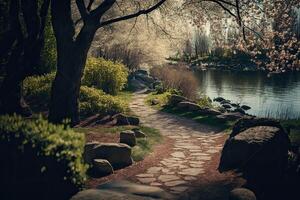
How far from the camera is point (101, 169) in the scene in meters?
8.62

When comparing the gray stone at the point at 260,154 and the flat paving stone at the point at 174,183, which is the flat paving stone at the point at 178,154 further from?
the flat paving stone at the point at 174,183

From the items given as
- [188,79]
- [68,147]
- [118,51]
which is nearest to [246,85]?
[118,51]

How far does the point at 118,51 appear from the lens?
33.7m

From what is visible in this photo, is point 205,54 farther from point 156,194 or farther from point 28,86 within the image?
point 156,194

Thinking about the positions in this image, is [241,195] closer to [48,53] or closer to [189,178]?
[189,178]

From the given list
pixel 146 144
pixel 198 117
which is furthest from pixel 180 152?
pixel 198 117

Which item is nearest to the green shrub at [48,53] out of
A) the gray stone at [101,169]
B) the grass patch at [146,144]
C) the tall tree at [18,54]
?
the tall tree at [18,54]

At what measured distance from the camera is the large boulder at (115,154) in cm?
912

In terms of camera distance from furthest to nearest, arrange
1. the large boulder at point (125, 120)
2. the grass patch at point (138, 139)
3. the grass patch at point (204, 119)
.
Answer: the grass patch at point (204, 119)
the large boulder at point (125, 120)
the grass patch at point (138, 139)

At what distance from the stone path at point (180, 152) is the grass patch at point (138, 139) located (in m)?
0.53

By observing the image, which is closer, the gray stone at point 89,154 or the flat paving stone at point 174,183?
the flat paving stone at point 174,183

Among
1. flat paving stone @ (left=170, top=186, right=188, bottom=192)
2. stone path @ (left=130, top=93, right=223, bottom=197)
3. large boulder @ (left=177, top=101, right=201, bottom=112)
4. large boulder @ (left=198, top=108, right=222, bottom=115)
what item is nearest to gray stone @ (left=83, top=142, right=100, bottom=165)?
stone path @ (left=130, top=93, right=223, bottom=197)

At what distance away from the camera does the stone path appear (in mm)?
8188

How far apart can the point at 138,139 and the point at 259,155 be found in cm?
403
